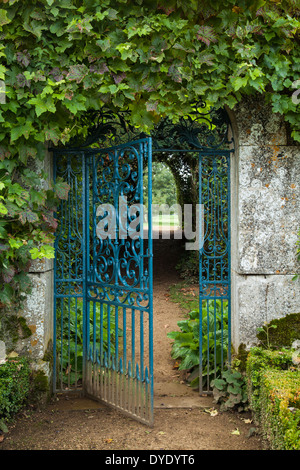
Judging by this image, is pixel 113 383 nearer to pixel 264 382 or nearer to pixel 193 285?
pixel 264 382

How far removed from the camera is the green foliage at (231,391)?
4266 mm

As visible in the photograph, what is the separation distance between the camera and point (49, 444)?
11.9 ft

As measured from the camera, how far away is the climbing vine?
3.79 metres

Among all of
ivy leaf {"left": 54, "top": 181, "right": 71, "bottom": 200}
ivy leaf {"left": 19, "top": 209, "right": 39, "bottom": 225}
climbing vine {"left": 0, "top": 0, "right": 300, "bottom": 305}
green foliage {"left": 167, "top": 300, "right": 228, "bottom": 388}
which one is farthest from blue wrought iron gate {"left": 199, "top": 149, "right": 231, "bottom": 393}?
ivy leaf {"left": 19, "top": 209, "right": 39, "bottom": 225}

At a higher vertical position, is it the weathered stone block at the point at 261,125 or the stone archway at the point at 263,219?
the weathered stone block at the point at 261,125

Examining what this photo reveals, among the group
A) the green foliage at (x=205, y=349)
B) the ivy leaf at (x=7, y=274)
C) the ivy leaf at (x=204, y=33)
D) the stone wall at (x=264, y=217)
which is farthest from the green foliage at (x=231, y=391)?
the ivy leaf at (x=204, y=33)

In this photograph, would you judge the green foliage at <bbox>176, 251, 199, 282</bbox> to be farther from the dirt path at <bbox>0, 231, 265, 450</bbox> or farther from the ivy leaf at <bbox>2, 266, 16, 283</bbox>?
the ivy leaf at <bbox>2, 266, 16, 283</bbox>

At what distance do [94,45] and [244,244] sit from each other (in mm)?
2253

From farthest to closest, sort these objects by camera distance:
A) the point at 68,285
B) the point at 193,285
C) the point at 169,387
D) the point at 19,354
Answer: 1. the point at 193,285
2. the point at 169,387
3. the point at 68,285
4. the point at 19,354

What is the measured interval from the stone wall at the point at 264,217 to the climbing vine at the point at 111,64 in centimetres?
35

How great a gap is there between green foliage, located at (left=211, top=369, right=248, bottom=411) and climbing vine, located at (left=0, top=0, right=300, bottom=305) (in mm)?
2107

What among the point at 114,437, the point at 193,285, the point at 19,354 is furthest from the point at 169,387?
the point at 193,285

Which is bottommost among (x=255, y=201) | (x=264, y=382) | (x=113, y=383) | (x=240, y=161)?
(x=113, y=383)

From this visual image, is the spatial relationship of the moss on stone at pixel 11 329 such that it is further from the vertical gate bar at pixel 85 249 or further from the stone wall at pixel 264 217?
the stone wall at pixel 264 217
